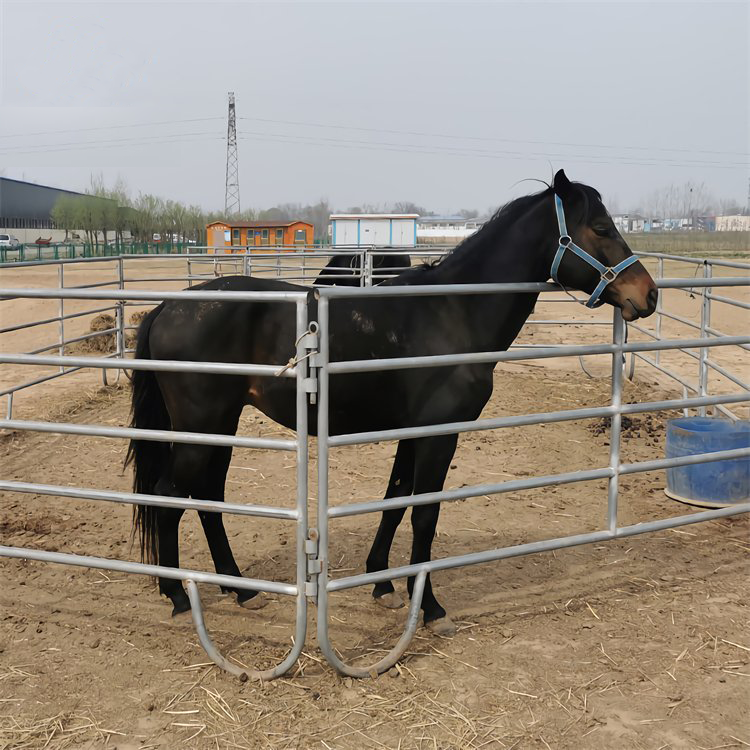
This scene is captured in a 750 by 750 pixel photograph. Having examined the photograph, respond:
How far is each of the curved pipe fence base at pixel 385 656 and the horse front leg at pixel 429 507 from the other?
0.71ft

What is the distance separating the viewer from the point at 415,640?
3.32 meters

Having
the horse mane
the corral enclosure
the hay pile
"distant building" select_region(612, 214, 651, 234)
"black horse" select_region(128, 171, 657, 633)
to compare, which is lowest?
the corral enclosure

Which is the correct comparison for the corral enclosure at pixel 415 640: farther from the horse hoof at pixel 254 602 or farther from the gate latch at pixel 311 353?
the gate latch at pixel 311 353

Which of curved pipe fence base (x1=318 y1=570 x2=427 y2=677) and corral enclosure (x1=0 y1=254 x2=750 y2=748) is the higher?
curved pipe fence base (x1=318 y1=570 x2=427 y2=677)

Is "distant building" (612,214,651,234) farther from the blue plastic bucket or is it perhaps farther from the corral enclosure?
the corral enclosure

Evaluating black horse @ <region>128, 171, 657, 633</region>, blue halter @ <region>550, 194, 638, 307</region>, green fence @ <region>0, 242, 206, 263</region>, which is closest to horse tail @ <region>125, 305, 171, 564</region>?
black horse @ <region>128, 171, 657, 633</region>

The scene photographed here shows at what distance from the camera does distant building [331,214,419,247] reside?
33000 mm

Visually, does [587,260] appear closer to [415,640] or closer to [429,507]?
[429,507]

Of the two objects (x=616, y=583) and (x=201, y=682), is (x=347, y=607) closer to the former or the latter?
(x=201, y=682)

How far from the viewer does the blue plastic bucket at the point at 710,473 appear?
4957 millimetres

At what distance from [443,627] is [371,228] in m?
30.8

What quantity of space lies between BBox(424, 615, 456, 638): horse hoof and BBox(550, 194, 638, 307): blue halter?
161 cm

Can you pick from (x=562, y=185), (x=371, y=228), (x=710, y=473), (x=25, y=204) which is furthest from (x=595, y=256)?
(x=25, y=204)

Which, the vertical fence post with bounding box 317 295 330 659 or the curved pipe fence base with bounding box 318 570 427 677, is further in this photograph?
the curved pipe fence base with bounding box 318 570 427 677
